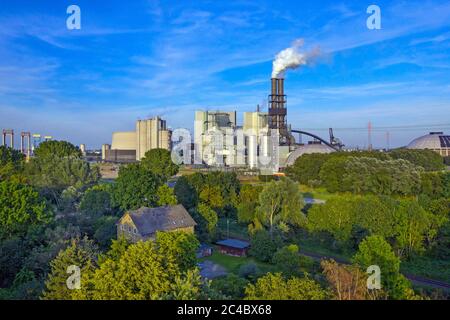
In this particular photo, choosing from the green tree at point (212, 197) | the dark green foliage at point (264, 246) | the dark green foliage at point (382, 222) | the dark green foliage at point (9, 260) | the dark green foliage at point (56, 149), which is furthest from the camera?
the dark green foliage at point (56, 149)

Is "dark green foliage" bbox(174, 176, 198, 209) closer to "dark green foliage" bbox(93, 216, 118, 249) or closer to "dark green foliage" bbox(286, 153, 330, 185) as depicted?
"dark green foliage" bbox(93, 216, 118, 249)

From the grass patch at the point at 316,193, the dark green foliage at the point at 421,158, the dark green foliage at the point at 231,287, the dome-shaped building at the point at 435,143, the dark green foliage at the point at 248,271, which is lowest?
the dark green foliage at the point at 248,271

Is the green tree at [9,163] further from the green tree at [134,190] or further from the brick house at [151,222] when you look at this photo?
the brick house at [151,222]

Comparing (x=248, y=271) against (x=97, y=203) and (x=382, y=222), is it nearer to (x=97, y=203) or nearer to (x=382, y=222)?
(x=382, y=222)

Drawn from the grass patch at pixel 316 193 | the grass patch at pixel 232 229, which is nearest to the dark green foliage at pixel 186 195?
the grass patch at pixel 232 229

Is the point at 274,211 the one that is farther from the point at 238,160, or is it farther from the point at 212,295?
the point at 238,160
